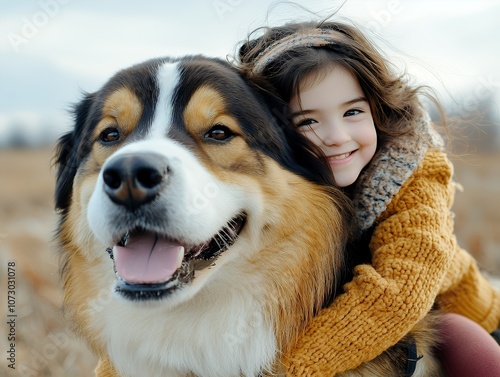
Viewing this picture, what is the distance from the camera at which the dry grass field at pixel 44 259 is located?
15.4 feet

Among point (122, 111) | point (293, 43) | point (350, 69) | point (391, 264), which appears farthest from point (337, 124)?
point (122, 111)

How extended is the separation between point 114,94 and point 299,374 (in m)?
1.76

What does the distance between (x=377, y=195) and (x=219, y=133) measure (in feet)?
3.10

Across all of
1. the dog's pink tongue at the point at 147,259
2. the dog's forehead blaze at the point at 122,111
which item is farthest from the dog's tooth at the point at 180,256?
the dog's forehead blaze at the point at 122,111

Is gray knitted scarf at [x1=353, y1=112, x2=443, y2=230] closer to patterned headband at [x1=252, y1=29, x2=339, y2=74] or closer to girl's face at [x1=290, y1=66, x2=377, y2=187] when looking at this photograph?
girl's face at [x1=290, y1=66, x2=377, y2=187]

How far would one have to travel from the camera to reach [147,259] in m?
2.47

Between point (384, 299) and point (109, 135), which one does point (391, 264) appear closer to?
point (384, 299)

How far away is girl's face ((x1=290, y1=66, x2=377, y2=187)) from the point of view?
118 inches

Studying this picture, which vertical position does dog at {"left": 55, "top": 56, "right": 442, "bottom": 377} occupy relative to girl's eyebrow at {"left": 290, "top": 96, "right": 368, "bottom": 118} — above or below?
below

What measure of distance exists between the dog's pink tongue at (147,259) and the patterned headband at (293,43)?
1174mm

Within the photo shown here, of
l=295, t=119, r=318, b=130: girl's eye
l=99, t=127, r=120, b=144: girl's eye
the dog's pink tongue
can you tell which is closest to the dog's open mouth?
the dog's pink tongue

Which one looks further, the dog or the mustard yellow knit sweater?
the mustard yellow knit sweater

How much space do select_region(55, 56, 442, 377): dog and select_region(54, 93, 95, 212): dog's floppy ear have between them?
16 centimetres

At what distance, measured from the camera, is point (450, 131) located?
12.2ft
